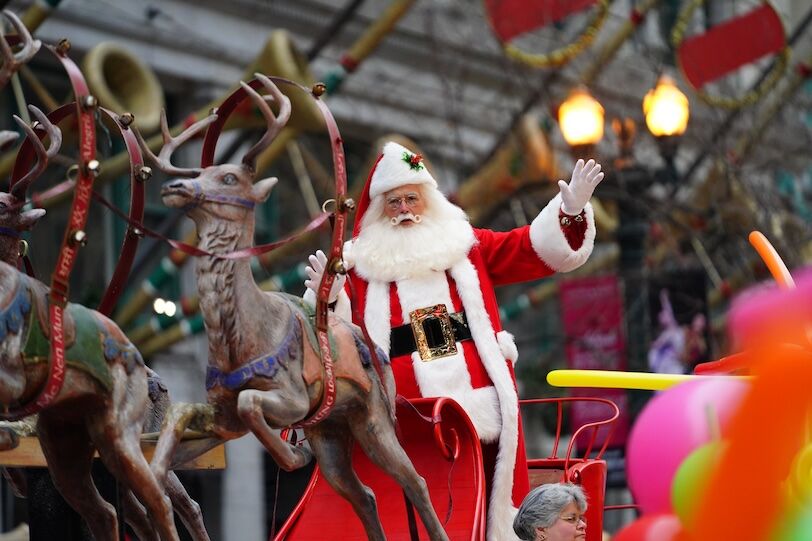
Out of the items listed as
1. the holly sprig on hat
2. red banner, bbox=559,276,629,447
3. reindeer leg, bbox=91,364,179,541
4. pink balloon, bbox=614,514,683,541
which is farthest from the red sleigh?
red banner, bbox=559,276,629,447

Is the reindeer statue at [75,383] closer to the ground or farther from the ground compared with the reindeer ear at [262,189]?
closer to the ground

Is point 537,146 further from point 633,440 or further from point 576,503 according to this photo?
point 633,440

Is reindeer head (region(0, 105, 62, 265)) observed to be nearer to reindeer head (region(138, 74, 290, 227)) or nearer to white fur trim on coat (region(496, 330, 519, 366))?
reindeer head (region(138, 74, 290, 227))

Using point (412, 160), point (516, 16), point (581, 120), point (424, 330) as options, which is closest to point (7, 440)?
point (424, 330)

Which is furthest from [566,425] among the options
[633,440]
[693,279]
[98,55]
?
[633,440]

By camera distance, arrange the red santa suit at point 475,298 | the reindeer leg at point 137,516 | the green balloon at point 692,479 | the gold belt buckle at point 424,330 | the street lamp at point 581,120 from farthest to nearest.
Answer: the street lamp at point 581,120, the gold belt buckle at point 424,330, the red santa suit at point 475,298, the reindeer leg at point 137,516, the green balloon at point 692,479

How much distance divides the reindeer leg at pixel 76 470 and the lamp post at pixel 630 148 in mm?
8286

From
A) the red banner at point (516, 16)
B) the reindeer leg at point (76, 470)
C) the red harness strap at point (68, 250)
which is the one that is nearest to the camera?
the red harness strap at point (68, 250)

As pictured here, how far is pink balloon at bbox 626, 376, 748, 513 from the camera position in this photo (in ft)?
13.7

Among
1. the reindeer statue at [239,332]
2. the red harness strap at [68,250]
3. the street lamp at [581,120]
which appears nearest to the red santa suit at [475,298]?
the reindeer statue at [239,332]

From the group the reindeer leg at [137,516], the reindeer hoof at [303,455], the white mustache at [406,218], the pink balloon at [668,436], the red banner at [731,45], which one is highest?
the red banner at [731,45]

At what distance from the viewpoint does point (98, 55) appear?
1325 cm

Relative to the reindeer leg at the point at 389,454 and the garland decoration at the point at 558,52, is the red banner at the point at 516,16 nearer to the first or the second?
→ the garland decoration at the point at 558,52

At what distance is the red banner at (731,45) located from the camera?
18359 mm
